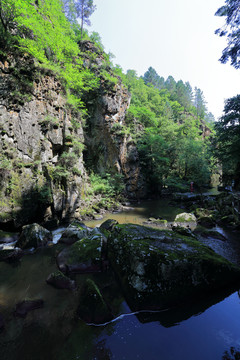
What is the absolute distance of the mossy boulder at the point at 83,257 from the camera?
5246mm

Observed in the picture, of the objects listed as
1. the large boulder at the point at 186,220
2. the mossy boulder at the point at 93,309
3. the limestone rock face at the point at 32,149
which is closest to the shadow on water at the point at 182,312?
the mossy boulder at the point at 93,309

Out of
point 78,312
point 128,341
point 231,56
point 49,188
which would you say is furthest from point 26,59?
point 128,341

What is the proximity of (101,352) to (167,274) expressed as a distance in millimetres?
1891

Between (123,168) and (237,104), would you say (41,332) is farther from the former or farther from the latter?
(123,168)

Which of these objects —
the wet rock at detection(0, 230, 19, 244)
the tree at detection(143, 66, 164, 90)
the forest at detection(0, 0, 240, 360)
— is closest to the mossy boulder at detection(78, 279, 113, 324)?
the forest at detection(0, 0, 240, 360)

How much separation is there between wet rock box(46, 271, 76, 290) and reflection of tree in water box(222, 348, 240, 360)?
3522mm

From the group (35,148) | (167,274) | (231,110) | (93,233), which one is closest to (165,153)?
(231,110)

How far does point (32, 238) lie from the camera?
7078 mm

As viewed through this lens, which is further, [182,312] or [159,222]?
[159,222]

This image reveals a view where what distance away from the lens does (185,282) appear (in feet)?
12.1

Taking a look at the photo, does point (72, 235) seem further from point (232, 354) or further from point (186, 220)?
point (186, 220)

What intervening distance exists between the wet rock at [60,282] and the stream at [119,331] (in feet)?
0.45

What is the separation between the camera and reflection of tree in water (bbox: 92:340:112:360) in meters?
2.67

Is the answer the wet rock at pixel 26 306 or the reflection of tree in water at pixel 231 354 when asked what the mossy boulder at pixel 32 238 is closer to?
the wet rock at pixel 26 306
